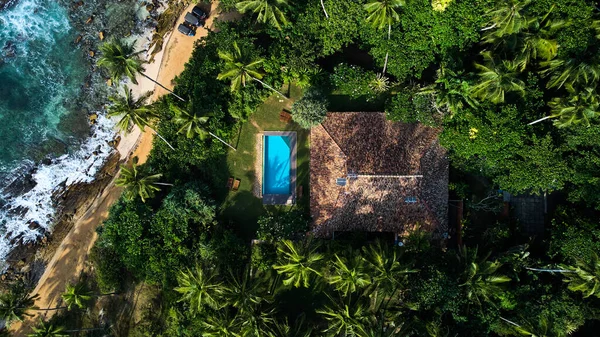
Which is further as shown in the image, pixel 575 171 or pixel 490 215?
pixel 490 215

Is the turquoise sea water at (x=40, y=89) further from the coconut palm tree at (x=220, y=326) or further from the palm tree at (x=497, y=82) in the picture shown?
the palm tree at (x=497, y=82)

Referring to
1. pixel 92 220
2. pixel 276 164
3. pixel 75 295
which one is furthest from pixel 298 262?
pixel 92 220

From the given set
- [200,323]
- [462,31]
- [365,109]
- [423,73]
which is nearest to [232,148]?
[365,109]

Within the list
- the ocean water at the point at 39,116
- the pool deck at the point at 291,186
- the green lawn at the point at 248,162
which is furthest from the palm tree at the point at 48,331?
the pool deck at the point at 291,186

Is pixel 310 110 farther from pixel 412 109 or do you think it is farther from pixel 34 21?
pixel 34 21

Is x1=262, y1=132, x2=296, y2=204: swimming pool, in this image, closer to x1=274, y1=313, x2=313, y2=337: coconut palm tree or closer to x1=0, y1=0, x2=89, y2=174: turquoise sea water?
x1=274, y1=313, x2=313, y2=337: coconut palm tree

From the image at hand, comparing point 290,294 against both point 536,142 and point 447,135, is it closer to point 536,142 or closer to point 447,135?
point 447,135
